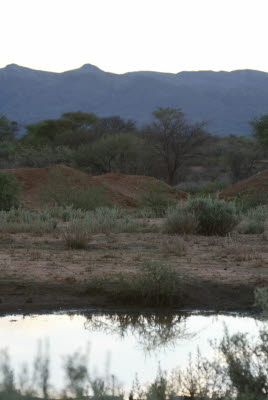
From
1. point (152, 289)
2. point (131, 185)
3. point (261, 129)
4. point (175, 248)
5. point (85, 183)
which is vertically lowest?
point (131, 185)

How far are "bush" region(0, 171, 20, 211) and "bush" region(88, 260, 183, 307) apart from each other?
49.5 ft

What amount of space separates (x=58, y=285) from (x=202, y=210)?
285 inches

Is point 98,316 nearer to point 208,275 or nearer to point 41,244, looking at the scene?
point 208,275

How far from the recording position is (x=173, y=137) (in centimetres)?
4378

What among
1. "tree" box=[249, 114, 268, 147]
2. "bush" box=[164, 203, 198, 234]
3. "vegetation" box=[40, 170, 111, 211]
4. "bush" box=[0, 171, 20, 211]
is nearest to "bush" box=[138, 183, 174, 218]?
"vegetation" box=[40, 170, 111, 211]

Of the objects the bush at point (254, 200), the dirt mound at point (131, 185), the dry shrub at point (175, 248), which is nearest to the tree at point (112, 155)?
the dirt mound at point (131, 185)

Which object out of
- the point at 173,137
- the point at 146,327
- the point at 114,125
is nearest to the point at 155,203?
the point at 146,327

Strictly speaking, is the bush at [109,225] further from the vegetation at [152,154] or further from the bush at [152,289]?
the vegetation at [152,154]

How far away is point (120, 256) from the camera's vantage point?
12.2 m

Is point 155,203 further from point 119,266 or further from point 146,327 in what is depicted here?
point 146,327

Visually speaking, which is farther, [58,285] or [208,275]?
[208,275]

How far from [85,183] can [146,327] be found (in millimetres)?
21204

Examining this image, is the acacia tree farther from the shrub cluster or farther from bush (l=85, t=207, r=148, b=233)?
the shrub cluster

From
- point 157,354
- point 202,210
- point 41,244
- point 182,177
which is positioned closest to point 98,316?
point 157,354
